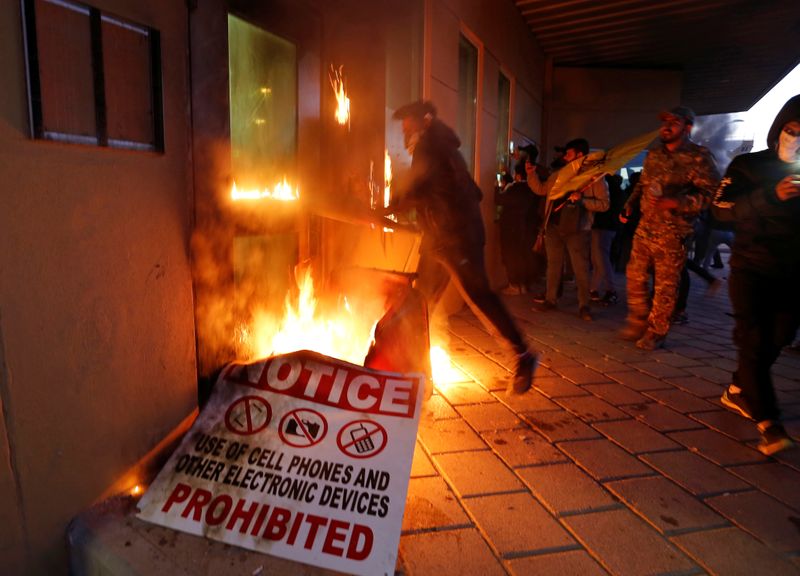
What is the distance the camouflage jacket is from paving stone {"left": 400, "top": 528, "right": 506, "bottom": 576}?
156 inches

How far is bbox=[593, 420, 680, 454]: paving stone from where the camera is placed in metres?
3.31

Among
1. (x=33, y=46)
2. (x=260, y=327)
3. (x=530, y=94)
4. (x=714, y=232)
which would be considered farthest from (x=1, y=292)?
(x=714, y=232)

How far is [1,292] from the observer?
6.28 ft

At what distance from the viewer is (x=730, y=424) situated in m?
3.71

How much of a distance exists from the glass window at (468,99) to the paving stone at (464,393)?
13.6 ft

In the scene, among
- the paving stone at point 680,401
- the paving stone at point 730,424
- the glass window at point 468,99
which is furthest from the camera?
the glass window at point 468,99

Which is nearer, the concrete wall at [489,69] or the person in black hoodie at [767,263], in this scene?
the person in black hoodie at [767,263]

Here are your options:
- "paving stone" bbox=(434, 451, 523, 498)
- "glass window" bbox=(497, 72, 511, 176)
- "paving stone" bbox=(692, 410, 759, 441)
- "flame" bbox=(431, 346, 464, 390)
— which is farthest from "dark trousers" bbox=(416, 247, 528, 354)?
"glass window" bbox=(497, 72, 511, 176)

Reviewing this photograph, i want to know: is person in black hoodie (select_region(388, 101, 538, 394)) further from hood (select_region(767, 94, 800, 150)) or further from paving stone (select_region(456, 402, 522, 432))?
hood (select_region(767, 94, 800, 150))

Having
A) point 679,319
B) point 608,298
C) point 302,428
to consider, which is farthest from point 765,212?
point 608,298

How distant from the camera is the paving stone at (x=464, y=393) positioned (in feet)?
13.2

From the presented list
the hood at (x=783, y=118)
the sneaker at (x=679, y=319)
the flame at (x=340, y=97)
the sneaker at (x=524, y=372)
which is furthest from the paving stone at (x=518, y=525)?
the sneaker at (x=679, y=319)

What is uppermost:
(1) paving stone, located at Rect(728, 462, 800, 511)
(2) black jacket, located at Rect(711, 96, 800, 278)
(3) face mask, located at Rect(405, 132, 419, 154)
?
(3) face mask, located at Rect(405, 132, 419, 154)

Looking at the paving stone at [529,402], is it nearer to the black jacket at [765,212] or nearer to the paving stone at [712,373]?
the black jacket at [765,212]
